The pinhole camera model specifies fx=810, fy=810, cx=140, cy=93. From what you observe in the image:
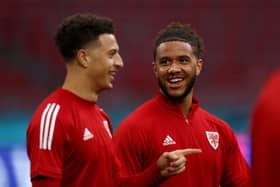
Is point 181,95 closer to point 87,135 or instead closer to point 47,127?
point 87,135

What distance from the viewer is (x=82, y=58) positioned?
370cm

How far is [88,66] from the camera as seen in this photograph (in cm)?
368

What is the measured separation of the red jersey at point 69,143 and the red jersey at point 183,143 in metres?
0.16

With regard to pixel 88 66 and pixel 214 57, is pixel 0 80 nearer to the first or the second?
pixel 214 57

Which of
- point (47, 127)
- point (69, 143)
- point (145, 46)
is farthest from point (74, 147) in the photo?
point (145, 46)

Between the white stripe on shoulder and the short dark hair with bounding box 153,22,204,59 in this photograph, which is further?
the short dark hair with bounding box 153,22,204,59

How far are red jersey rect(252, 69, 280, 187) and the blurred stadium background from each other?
24.1 ft

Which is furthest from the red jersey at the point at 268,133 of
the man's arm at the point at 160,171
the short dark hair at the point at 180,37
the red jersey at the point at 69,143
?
the short dark hair at the point at 180,37

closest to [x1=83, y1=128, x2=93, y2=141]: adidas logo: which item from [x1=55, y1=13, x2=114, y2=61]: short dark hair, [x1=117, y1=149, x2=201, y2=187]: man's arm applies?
[x1=117, y1=149, x2=201, y2=187]: man's arm

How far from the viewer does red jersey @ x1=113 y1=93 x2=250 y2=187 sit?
3719 millimetres

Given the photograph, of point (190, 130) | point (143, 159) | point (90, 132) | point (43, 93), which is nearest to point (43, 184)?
point (90, 132)

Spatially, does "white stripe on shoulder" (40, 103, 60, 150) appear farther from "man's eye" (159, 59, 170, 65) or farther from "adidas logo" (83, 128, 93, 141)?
"man's eye" (159, 59, 170, 65)

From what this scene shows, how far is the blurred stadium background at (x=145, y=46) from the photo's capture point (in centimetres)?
912

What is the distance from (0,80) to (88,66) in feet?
18.5
